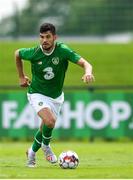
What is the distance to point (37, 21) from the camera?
40281 millimetres

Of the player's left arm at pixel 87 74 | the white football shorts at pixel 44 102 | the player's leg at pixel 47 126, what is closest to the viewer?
the player's left arm at pixel 87 74

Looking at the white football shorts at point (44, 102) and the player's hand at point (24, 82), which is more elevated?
the player's hand at point (24, 82)

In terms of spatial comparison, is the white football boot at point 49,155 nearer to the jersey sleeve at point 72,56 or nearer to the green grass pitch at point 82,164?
the green grass pitch at point 82,164

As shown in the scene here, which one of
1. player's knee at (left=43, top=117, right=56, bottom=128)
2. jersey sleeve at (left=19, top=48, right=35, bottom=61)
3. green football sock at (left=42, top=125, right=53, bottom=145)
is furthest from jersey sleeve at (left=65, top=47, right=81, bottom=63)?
green football sock at (left=42, top=125, right=53, bottom=145)

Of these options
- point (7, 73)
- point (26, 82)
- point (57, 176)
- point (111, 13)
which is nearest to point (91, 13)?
Answer: point (111, 13)

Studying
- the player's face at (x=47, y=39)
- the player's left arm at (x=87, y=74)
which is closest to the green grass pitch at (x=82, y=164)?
the player's left arm at (x=87, y=74)

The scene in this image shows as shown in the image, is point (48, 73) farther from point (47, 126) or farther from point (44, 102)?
point (47, 126)

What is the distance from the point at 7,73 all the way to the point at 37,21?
167 inches

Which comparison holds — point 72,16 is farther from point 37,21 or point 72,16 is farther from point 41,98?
point 41,98

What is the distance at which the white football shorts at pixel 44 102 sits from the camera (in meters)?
15.4

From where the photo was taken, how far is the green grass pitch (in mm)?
13727

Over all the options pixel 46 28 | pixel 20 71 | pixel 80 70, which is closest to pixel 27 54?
pixel 20 71

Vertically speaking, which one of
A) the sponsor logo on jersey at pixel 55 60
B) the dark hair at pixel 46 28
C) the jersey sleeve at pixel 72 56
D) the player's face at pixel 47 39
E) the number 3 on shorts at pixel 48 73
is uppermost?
the dark hair at pixel 46 28

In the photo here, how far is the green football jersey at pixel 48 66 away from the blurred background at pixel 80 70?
9.61 m
